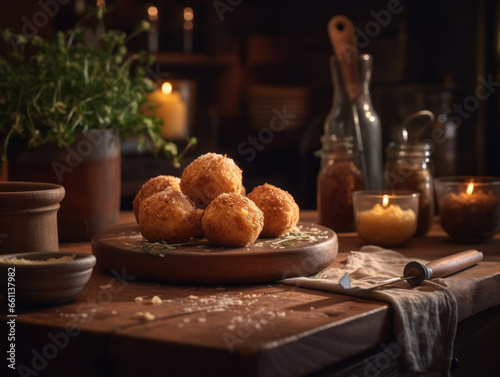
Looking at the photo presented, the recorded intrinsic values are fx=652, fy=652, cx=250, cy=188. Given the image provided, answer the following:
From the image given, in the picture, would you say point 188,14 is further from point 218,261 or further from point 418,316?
point 418,316

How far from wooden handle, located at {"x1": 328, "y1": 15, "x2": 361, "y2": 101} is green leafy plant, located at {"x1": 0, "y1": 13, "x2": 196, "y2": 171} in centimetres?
56

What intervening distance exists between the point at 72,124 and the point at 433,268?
95 centimetres

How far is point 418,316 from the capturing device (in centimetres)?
108

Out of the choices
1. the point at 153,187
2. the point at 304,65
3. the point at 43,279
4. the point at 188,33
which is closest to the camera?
the point at 43,279

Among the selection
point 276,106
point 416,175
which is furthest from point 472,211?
point 276,106

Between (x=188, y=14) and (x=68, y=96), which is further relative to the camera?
(x=188, y=14)

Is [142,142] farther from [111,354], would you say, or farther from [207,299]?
[111,354]

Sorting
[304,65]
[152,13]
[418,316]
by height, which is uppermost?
[152,13]

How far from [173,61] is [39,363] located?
3.31 metres

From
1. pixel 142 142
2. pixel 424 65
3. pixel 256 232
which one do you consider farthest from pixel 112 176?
pixel 424 65

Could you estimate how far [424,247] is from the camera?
65.7 inches

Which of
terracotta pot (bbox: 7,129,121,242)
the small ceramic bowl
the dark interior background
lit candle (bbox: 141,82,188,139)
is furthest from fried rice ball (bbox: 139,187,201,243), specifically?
the dark interior background

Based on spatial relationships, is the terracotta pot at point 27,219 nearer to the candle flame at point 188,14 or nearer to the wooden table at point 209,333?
the wooden table at point 209,333

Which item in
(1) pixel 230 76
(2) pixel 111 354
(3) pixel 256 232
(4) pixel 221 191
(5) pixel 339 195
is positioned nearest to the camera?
(2) pixel 111 354
